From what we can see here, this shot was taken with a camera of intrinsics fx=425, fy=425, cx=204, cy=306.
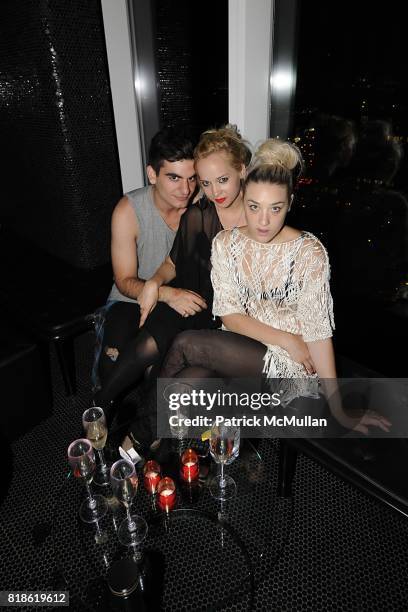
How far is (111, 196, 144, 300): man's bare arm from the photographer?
86.9 inches

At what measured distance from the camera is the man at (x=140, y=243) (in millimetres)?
1968

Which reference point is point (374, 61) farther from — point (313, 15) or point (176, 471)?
point (176, 471)

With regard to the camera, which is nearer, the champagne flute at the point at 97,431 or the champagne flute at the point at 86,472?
the champagne flute at the point at 86,472

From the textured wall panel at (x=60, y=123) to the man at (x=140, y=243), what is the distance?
2.49 ft

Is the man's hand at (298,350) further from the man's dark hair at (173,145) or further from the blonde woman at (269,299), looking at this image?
the man's dark hair at (173,145)

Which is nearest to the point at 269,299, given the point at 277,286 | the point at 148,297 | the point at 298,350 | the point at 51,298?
Answer: the point at 277,286

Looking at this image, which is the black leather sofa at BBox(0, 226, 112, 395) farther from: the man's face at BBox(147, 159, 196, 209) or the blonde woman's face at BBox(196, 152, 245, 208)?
the blonde woman's face at BBox(196, 152, 245, 208)

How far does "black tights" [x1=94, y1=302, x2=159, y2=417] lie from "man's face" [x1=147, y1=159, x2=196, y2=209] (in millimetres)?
626

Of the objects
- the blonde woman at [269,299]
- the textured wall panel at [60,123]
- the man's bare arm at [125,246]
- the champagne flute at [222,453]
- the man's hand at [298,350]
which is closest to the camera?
the champagne flute at [222,453]

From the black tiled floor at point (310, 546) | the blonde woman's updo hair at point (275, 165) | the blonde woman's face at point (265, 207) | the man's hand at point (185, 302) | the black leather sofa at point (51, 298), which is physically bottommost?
the black tiled floor at point (310, 546)

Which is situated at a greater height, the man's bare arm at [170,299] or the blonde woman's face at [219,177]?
the blonde woman's face at [219,177]

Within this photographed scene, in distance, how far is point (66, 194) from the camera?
2.83m

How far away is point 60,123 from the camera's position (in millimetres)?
2594

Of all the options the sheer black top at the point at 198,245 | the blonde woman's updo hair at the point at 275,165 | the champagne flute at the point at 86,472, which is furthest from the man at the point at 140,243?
the champagne flute at the point at 86,472
